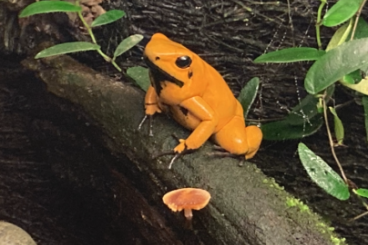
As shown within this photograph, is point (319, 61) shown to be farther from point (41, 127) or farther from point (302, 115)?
point (41, 127)

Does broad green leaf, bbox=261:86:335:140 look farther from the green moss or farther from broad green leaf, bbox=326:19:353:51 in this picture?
the green moss

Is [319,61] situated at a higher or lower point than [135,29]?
higher

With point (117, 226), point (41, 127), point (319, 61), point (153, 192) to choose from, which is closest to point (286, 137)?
point (319, 61)

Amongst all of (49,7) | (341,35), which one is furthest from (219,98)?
(49,7)

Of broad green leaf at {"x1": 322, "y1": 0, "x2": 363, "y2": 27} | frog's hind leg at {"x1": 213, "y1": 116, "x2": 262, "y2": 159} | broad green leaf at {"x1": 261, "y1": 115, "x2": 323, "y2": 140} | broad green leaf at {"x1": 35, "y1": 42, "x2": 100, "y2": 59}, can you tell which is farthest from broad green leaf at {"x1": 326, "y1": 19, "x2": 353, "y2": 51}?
broad green leaf at {"x1": 35, "y1": 42, "x2": 100, "y2": 59}

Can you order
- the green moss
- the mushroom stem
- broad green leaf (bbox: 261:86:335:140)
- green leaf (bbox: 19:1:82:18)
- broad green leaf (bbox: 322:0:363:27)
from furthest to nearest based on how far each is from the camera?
1. broad green leaf (bbox: 261:86:335:140)
2. green leaf (bbox: 19:1:82:18)
3. broad green leaf (bbox: 322:0:363:27)
4. the mushroom stem
5. the green moss

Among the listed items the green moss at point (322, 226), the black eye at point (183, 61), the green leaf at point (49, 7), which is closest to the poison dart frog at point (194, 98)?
the black eye at point (183, 61)

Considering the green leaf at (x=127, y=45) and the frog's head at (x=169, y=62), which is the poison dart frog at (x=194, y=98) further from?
the green leaf at (x=127, y=45)
